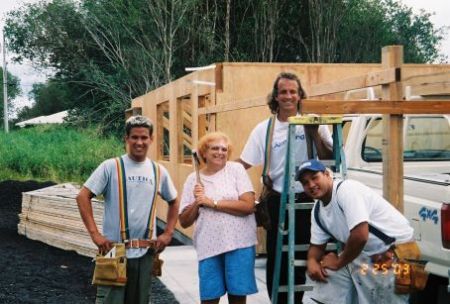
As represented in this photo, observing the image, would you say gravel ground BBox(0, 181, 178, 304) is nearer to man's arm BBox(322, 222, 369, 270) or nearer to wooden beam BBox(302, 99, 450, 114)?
wooden beam BBox(302, 99, 450, 114)

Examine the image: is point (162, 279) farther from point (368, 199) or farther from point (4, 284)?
point (368, 199)

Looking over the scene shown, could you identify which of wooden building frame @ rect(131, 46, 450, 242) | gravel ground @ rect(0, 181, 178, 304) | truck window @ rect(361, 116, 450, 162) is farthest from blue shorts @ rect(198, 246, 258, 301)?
truck window @ rect(361, 116, 450, 162)

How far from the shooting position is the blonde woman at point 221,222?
5152 millimetres

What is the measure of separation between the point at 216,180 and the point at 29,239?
23.1 feet

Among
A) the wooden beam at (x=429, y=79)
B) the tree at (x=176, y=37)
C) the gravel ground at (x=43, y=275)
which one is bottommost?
the gravel ground at (x=43, y=275)

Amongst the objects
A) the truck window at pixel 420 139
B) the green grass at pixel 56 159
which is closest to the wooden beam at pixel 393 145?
the truck window at pixel 420 139

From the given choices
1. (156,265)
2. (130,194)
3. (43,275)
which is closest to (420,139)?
(156,265)

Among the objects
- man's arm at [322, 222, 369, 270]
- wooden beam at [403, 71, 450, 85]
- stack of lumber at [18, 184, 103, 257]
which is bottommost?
stack of lumber at [18, 184, 103, 257]

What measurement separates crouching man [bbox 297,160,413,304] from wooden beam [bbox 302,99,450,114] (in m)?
0.65

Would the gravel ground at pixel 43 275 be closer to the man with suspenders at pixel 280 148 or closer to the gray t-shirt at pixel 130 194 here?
the man with suspenders at pixel 280 148

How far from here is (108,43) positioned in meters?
→ 33.9

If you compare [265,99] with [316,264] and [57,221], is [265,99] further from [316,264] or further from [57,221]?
[57,221]
